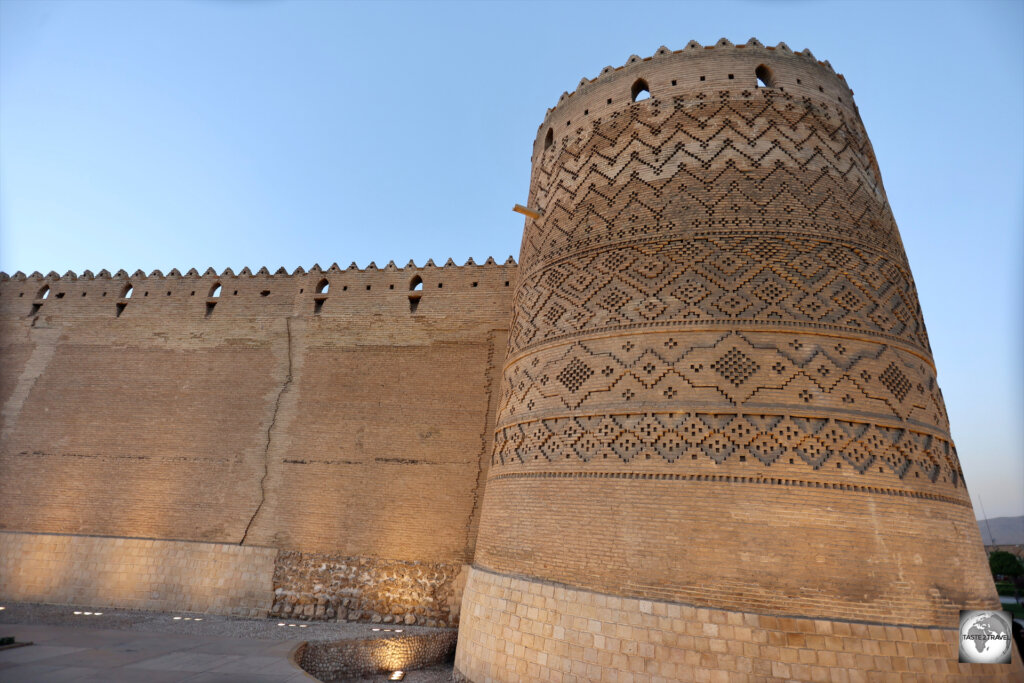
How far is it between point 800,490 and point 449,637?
4605 mm

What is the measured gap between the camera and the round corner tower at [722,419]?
373cm

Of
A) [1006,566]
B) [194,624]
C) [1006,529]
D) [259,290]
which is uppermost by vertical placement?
[259,290]

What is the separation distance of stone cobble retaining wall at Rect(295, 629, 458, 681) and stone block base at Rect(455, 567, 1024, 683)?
204cm

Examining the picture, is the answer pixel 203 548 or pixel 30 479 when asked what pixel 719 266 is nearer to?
pixel 203 548

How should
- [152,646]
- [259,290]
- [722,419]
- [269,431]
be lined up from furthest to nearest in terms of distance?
1. [259,290]
2. [269,431]
3. [152,646]
4. [722,419]

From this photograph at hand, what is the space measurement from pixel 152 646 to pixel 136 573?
2.97 meters

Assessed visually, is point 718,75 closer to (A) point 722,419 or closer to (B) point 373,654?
(A) point 722,419

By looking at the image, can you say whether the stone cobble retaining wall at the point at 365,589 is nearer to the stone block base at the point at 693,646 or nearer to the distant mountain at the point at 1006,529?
the stone block base at the point at 693,646

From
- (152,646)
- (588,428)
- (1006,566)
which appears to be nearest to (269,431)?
(152,646)

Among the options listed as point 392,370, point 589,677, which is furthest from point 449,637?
point 392,370

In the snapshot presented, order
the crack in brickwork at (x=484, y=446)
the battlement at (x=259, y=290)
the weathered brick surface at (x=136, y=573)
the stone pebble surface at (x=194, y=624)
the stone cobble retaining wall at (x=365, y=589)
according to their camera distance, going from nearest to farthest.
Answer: the stone pebble surface at (x=194, y=624) → the stone cobble retaining wall at (x=365, y=589) → the crack in brickwork at (x=484, y=446) → the weathered brick surface at (x=136, y=573) → the battlement at (x=259, y=290)

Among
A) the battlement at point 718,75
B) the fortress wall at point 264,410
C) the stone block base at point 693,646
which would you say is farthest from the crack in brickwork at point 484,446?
the battlement at point 718,75

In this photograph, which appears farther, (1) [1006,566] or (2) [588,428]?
(1) [1006,566]

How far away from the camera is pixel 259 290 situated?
9.22 metres
